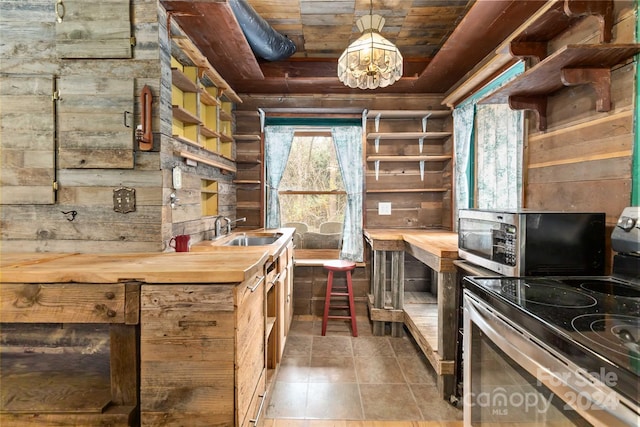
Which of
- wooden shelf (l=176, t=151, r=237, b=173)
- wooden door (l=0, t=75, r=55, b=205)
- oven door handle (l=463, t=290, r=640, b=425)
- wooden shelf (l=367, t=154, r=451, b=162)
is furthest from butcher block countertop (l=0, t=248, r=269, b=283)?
wooden shelf (l=367, t=154, r=451, b=162)

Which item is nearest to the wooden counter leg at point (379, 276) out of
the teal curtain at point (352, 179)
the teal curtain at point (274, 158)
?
the teal curtain at point (352, 179)

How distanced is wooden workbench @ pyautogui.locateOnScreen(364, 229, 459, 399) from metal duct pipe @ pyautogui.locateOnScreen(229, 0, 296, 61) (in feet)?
6.29

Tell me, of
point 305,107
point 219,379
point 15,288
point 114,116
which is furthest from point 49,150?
point 305,107

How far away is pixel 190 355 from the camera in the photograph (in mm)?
1218

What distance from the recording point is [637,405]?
56 cm

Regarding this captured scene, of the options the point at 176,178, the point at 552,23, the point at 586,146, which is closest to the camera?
the point at 586,146

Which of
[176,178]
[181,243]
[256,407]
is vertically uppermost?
[176,178]

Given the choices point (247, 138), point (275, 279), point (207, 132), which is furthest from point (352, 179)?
point (275, 279)

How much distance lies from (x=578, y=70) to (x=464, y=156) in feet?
5.43

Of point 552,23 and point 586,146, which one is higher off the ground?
point 552,23

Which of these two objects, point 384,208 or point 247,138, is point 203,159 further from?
point 384,208

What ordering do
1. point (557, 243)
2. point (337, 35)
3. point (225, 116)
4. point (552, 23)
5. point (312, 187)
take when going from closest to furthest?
1. point (557, 243)
2. point (552, 23)
3. point (337, 35)
4. point (225, 116)
5. point (312, 187)

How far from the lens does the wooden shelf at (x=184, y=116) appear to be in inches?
75.9

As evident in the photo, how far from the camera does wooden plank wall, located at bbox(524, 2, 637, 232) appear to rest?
4.45 feet
